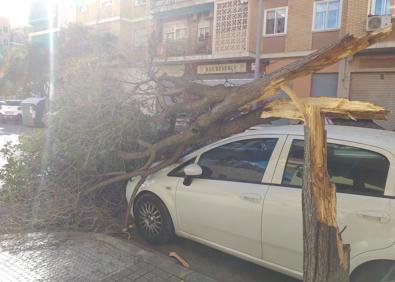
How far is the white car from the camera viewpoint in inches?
102

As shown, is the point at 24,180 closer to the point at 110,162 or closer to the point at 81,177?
the point at 81,177

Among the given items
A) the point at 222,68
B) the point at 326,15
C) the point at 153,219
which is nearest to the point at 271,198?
the point at 153,219

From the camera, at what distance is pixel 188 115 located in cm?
457

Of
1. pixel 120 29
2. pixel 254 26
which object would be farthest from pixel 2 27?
pixel 254 26

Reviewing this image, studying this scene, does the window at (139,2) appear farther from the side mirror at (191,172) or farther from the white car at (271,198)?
the side mirror at (191,172)

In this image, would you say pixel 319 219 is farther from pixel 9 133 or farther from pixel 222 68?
pixel 9 133

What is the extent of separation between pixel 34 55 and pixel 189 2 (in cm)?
1457

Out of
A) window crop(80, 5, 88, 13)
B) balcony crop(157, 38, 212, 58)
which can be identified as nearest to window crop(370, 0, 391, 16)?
balcony crop(157, 38, 212, 58)

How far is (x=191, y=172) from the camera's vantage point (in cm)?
366

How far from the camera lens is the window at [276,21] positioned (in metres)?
16.6

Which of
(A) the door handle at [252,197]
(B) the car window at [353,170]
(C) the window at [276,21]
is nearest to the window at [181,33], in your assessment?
(C) the window at [276,21]

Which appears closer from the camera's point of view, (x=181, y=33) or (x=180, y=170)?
(x=180, y=170)

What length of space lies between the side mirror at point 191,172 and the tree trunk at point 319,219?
172 centimetres

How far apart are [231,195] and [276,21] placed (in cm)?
1525
